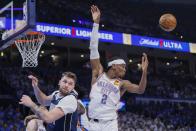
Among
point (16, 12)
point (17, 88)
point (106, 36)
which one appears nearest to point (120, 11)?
point (106, 36)

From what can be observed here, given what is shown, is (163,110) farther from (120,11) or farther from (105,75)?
(105,75)

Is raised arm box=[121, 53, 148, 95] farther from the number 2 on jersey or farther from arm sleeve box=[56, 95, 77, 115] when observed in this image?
arm sleeve box=[56, 95, 77, 115]

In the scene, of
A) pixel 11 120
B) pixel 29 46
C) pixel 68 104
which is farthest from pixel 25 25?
pixel 11 120

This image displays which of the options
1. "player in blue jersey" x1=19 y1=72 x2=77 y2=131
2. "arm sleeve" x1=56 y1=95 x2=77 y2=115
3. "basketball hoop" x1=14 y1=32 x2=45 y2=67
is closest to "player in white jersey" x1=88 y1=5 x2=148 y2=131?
"player in blue jersey" x1=19 y1=72 x2=77 y2=131

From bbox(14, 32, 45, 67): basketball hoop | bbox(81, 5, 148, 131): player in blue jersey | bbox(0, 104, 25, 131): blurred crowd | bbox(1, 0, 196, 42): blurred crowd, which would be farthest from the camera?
bbox(1, 0, 196, 42): blurred crowd

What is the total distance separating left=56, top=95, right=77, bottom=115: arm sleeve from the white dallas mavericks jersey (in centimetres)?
97

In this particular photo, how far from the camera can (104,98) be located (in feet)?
12.6

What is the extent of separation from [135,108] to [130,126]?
2.85 metres

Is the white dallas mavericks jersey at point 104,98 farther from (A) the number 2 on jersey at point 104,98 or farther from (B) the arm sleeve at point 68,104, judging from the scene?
(B) the arm sleeve at point 68,104

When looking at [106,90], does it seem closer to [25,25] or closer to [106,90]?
[106,90]

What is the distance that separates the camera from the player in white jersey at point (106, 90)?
12.4ft

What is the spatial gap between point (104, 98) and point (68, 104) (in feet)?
3.73

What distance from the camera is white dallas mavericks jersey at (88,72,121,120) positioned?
3.79m

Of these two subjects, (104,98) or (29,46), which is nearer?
(104,98)
